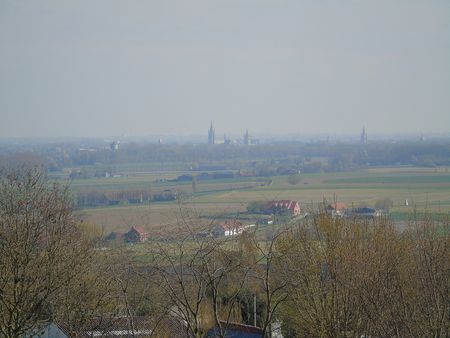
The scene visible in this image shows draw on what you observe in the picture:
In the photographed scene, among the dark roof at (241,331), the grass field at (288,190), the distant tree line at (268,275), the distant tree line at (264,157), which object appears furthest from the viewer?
the distant tree line at (264,157)

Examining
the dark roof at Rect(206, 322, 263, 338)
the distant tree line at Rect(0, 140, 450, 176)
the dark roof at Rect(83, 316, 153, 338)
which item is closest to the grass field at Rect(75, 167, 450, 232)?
the distant tree line at Rect(0, 140, 450, 176)

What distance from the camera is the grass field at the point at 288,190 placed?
33000mm

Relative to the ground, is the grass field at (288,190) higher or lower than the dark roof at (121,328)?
lower

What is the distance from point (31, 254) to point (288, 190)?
124ft

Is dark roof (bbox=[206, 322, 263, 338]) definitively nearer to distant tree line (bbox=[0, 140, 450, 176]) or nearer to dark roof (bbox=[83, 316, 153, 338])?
dark roof (bbox=[83, 316, 153, 338])

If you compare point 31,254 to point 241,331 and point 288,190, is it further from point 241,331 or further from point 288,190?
point 288,190

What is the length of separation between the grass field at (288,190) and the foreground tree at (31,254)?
1698 cm

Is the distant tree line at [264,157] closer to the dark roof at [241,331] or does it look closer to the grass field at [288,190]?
the grass field at [288,190]

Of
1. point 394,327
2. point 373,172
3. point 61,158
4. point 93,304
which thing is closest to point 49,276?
point 93,304

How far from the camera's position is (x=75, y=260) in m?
9.80

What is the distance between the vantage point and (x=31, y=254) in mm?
9281

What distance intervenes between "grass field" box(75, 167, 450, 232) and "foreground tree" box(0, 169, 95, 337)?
17.0 m

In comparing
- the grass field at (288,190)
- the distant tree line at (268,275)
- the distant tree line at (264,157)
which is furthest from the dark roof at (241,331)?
the distant tree line at (264,157)

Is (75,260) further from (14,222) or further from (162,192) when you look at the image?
(162,192)
